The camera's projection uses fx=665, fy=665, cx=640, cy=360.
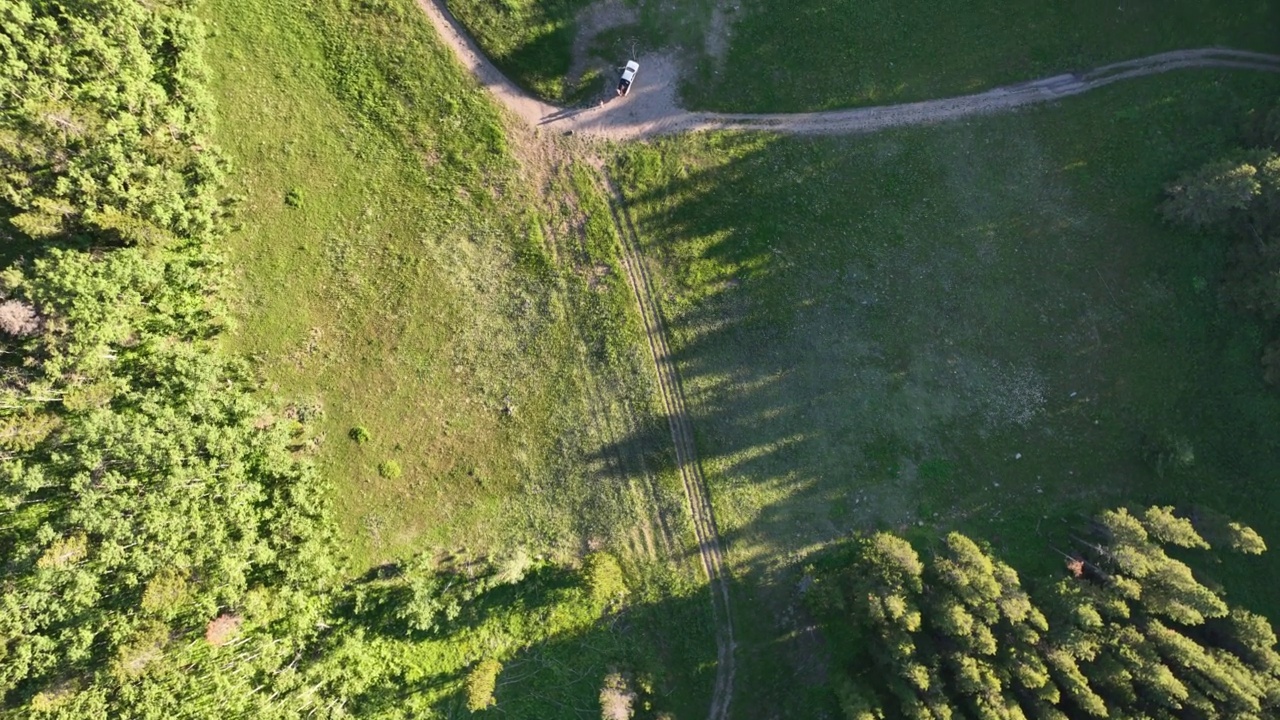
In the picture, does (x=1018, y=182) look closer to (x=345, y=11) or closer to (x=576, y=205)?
(x=576, y=205)

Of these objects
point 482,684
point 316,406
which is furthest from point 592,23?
point 482,684

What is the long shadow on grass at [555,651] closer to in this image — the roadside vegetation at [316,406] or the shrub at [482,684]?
the roadside vegetation at [316,406]

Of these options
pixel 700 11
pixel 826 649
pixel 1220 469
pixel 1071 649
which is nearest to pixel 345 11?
pixel 700 11

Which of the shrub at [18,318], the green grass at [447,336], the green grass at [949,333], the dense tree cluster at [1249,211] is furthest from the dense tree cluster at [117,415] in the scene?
the dense tree cluster at [1249,211]

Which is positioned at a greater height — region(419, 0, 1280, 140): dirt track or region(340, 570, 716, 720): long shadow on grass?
region(419, 0, 1280, 140): dirt track

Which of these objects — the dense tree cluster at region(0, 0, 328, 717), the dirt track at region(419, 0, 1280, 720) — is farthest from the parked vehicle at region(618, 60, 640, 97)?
the dense tree cluster at region(0, 0, 328, 717)

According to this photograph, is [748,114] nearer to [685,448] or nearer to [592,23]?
[592,23]

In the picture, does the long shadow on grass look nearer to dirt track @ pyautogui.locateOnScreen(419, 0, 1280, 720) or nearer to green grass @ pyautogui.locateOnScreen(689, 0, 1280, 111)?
dirt track @ pyautogui.locateOnScreen(419, 0, 1280, 720)
